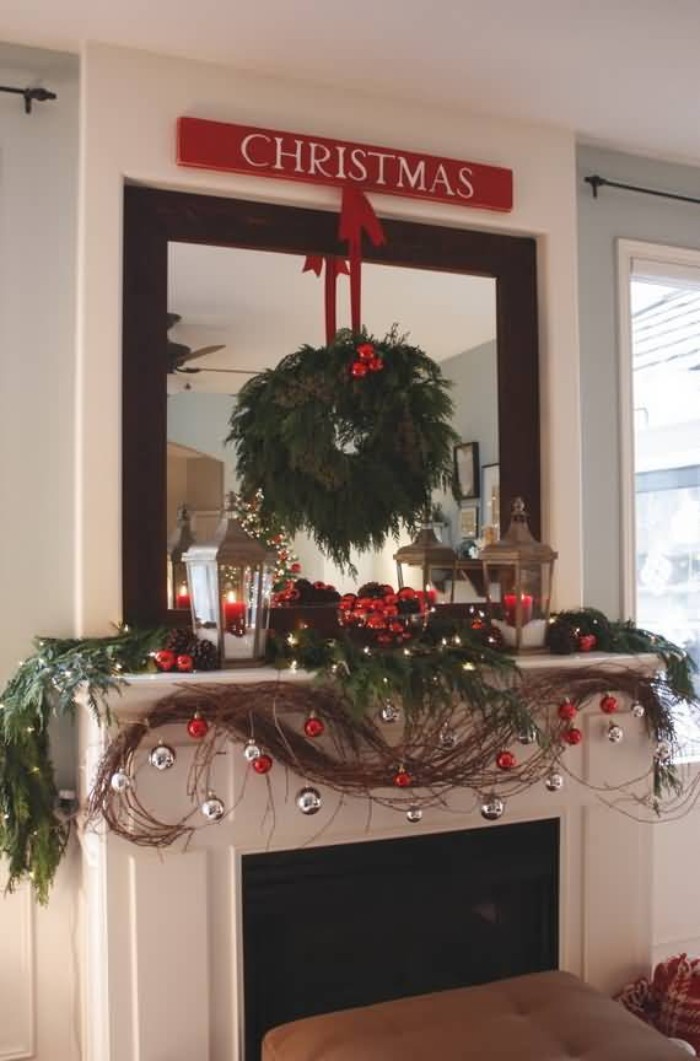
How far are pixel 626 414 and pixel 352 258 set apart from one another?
1.02m

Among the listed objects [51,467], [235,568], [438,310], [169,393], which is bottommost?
[235,568]

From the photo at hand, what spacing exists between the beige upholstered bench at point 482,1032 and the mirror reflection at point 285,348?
3.31 ft

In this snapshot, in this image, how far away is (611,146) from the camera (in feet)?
9.04

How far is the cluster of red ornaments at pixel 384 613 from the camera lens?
220 cm

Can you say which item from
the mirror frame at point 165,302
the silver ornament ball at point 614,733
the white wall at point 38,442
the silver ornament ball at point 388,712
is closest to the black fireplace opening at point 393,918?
the silver ornament ball at point 614,733

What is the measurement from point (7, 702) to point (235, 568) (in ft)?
1.95

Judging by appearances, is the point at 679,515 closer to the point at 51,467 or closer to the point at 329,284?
the point at 329,284

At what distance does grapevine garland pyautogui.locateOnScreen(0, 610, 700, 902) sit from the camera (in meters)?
1.93

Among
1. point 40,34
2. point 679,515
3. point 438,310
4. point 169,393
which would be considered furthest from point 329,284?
point 679,515

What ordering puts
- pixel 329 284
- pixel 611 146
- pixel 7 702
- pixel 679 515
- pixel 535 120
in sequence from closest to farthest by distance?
pixel 7 702 → pixel 329 284 → pixel 535 120 → pixel 611 146 → pixel 679 515

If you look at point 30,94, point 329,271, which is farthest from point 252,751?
point 30,94

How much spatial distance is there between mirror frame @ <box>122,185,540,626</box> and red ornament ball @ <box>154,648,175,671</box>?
0.28 meters

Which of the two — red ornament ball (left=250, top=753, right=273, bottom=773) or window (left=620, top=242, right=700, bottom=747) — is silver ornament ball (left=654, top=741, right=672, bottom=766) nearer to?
window (left=620, top=242, right=700, bottom=747)

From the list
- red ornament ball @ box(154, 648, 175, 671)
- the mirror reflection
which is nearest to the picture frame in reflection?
the mirror reflection
